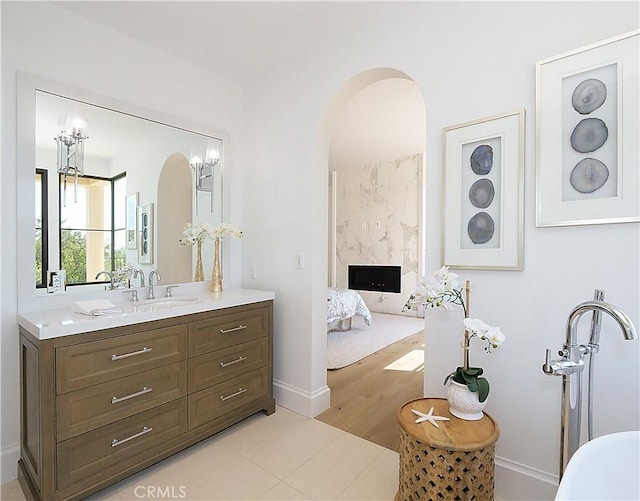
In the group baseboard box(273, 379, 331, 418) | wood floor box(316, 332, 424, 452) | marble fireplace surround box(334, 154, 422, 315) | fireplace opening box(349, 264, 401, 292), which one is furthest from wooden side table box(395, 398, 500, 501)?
fireplace opening box(349, 264, 401, 292)

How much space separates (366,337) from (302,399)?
229 cm

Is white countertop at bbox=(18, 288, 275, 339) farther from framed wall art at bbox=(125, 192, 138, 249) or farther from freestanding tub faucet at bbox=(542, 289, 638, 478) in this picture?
freestanding tub faucet at bbox=(542, 289, 638, 478)

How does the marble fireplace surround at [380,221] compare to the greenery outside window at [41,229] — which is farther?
the marble fireplace surround at [380,221]

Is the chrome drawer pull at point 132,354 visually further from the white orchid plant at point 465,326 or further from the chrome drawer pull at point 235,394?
the white orchid plant at point 465,326

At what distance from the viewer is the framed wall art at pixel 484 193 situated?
5.37 feet

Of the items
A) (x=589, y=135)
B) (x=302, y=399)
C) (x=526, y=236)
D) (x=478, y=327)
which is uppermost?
(x=589, y=135)

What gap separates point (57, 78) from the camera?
1.99 m

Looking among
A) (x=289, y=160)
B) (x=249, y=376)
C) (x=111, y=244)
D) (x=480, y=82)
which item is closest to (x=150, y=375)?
(x=249, y=376)

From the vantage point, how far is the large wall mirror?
1896 millimetres

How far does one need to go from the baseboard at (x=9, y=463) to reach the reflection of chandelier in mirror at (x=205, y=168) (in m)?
1.84

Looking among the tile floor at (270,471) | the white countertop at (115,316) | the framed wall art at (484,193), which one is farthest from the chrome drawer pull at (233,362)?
the framed wall art at (484,193)

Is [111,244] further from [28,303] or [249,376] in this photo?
[249,376]

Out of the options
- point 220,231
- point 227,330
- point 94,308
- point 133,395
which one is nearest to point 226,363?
point 227,330

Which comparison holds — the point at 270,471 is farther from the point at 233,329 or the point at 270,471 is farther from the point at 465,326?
the point at 465,326
